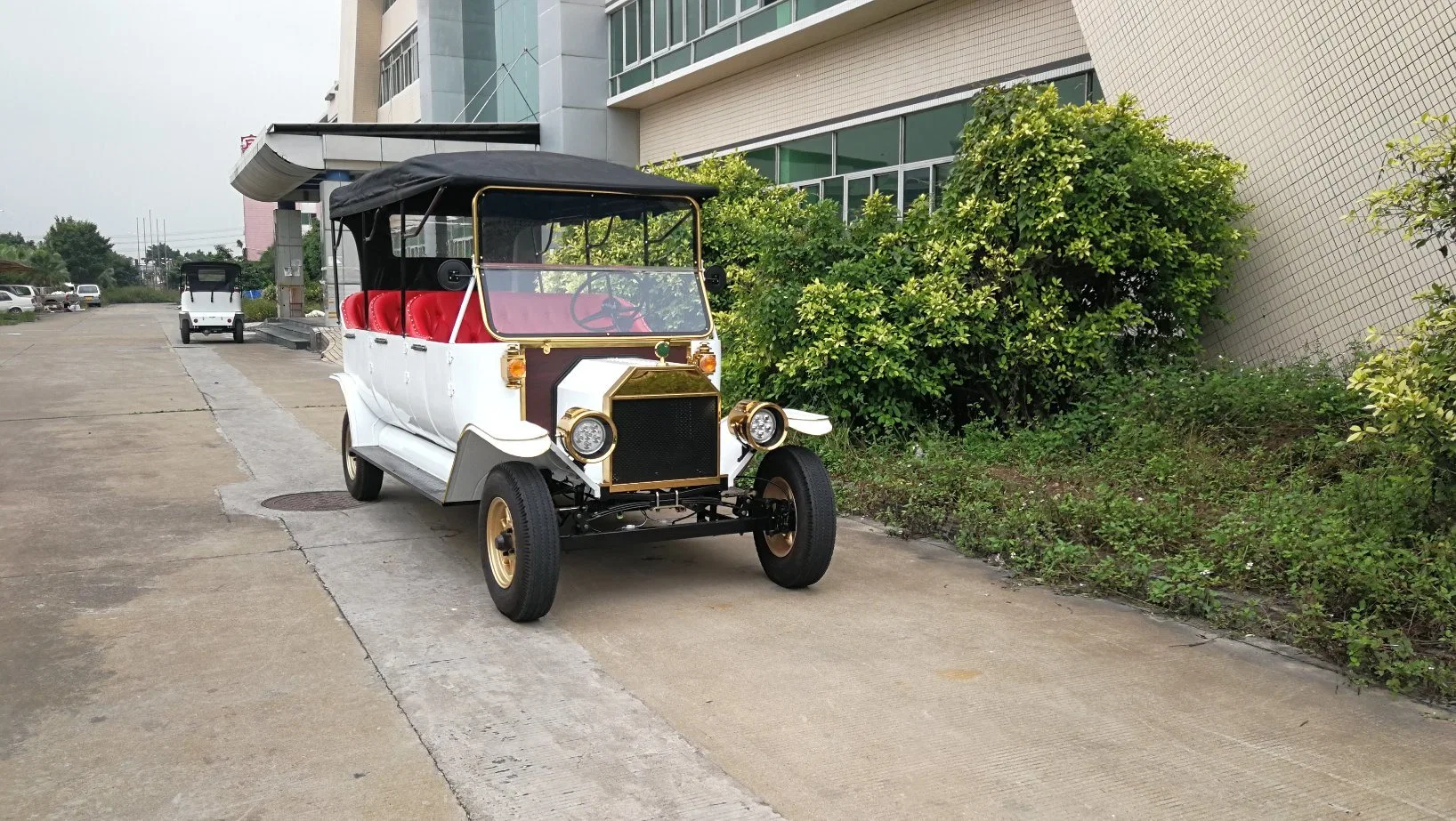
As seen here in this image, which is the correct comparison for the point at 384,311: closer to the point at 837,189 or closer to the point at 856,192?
the point at 856,192

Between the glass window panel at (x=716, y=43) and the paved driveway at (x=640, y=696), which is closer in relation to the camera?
the paved driveway at (x=640, y=696)

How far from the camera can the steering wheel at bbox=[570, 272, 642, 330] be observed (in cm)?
659

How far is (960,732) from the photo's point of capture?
4262 mm

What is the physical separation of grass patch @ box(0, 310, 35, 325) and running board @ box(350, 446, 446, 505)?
1566 inches

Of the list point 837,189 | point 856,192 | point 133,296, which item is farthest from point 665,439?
point 133,296

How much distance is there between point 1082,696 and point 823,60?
1450cm

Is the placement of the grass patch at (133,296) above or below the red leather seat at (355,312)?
above

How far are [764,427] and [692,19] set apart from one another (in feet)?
51.9

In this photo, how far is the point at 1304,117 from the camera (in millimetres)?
9008

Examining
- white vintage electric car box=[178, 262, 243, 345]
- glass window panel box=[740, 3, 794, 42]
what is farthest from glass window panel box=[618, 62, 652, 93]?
white vintage electric car box=[178, 262, 243, 345]

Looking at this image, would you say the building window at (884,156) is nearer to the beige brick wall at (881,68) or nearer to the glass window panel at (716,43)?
the beige brick wall at (881,68)

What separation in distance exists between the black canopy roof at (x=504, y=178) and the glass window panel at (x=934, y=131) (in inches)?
336

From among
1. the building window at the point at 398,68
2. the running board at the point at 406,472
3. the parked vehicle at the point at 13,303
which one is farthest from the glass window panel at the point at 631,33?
the parked vehicle at the point at 13,303

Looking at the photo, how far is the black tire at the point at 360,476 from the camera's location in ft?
27.9
